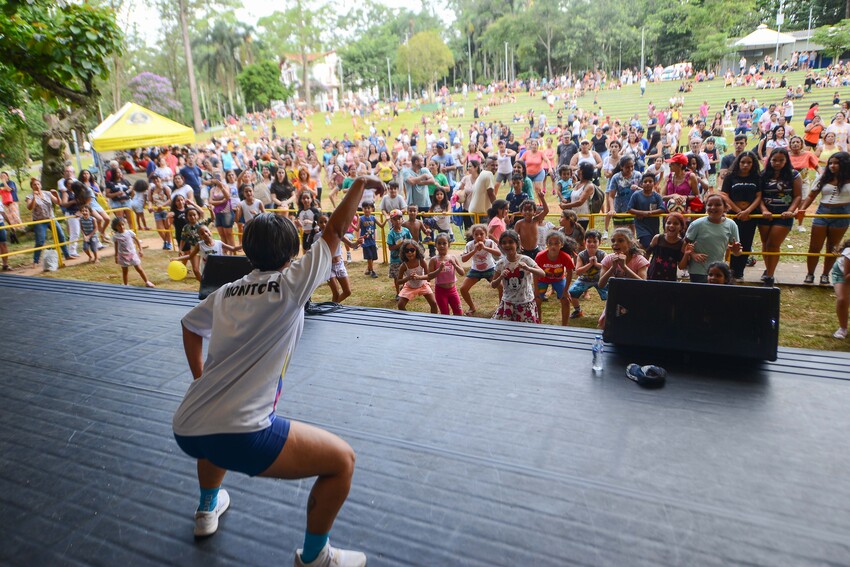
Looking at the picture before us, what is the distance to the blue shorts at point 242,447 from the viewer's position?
2.02m

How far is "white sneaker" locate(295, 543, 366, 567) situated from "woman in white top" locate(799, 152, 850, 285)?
22.0 ft

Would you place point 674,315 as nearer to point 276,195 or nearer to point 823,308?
point 823,308

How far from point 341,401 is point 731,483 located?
2276 millimetres

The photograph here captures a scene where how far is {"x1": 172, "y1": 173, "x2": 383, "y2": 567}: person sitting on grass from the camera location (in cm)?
203

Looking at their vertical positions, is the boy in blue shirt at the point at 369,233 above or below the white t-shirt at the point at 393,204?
below

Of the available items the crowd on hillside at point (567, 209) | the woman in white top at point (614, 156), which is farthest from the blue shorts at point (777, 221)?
the woman in white top at point (614, 156)

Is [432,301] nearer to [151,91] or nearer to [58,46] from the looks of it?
[58,46]

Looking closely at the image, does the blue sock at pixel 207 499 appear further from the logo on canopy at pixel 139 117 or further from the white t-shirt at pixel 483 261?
the logo on canopy at pixel 139 117

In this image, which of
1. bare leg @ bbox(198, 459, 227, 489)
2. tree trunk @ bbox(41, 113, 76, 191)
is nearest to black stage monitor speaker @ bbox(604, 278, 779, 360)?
bare leg @ bbox(198, 459, 227, 489)

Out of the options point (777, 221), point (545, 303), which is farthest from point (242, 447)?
point (777, 221)

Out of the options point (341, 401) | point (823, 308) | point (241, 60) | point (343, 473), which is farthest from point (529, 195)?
point (241, 60)

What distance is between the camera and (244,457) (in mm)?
2041

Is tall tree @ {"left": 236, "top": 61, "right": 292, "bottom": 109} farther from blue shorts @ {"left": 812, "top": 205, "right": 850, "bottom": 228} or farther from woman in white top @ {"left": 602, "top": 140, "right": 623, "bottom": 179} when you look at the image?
blue shorts @ {"left": 812, "top": 205, "right": 850, "bottom": 228}

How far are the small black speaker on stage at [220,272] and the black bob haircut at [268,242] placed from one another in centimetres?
357
